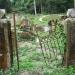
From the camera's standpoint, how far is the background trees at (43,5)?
34562mm

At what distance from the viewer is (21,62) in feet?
27.8

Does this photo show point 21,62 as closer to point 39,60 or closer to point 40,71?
point 39,60

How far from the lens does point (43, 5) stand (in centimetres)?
3616

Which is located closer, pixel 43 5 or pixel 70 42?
pixel 70 42

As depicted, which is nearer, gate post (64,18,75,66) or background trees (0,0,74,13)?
gate post (64,18,75,66)

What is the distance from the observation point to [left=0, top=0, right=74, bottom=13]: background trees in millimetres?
34562

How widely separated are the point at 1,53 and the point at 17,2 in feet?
108

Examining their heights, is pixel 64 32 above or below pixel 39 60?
above

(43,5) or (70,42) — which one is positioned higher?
(43,5)

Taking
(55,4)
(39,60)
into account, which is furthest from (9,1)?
(39,60)

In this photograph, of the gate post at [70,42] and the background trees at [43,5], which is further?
the background trees at [43,5]

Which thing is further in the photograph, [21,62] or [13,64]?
[21,62]

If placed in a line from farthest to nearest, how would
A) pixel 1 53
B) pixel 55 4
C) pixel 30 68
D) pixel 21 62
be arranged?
pixel 55 4, pixel 21 62, pixel 30 68, pixel 1 53

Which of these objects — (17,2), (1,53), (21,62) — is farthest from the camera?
(17,2)
